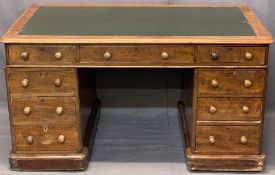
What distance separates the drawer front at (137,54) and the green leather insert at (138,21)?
0.08 meters

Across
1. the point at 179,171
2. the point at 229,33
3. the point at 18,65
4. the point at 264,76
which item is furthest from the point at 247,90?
the point at 18,65

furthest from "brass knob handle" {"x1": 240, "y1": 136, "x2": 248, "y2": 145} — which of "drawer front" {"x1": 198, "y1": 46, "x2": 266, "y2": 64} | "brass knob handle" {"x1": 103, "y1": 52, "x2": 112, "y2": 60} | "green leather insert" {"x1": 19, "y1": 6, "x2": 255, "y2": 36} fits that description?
"brass knob handle" {"x1": 103, "y1": 52, "x2": 112, "y2": 60}

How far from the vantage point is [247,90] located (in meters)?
2.90

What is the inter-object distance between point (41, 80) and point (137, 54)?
0.48 m

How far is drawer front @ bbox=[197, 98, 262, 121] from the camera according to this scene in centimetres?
292

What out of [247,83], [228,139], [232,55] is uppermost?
[232,55]

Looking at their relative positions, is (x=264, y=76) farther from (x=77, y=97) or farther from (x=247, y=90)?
(x=77, y=97)

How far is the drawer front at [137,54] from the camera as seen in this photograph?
9.27 feet

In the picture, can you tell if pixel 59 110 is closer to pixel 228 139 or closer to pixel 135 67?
pixel 135 67

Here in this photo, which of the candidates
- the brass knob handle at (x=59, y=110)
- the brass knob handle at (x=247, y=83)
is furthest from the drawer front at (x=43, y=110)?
the brass knob handle at (x=247, y=83)

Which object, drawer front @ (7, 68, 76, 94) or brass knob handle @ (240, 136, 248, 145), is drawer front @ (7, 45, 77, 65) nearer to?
drawer front @ (7, 68, 76, 94)

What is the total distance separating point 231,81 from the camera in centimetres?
288

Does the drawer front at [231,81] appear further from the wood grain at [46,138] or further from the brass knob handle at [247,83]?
the wood grain at [46,138]

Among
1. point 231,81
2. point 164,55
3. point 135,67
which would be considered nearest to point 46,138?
point 135,67
